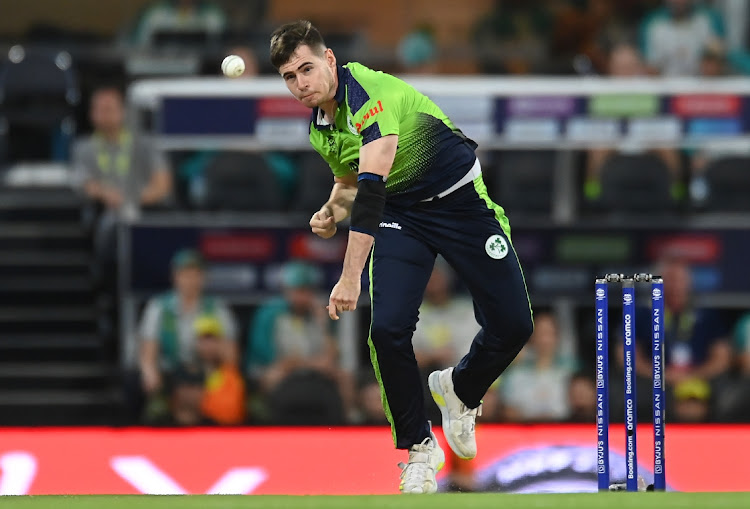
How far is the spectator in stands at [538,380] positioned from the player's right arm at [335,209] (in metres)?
3.15

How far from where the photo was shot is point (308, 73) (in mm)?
5785

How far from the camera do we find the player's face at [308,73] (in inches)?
227

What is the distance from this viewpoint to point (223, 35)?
12.9 m

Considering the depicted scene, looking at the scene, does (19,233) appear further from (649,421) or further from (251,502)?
(251,502)

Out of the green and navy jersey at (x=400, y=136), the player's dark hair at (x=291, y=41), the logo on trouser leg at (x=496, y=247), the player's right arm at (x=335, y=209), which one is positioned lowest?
the logo on trouser leg at (x=496, y=247)

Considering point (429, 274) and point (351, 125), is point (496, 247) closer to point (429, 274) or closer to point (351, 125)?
point (429, 274)

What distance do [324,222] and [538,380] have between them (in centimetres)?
350

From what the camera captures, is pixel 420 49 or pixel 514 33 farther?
pixel 514 33

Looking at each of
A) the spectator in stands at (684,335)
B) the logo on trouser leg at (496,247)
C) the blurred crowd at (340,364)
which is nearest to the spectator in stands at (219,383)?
the blurred crowd at (340,364)

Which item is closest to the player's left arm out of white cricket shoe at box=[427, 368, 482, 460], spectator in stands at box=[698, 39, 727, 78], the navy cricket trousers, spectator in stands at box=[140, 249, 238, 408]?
the navy cricket trousers

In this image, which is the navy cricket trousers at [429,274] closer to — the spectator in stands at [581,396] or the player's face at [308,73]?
the player's face at [308,73]

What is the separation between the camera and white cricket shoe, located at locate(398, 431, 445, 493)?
20.0 feet

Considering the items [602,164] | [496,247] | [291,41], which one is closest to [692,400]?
[602,164]

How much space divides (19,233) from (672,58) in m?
5.39
